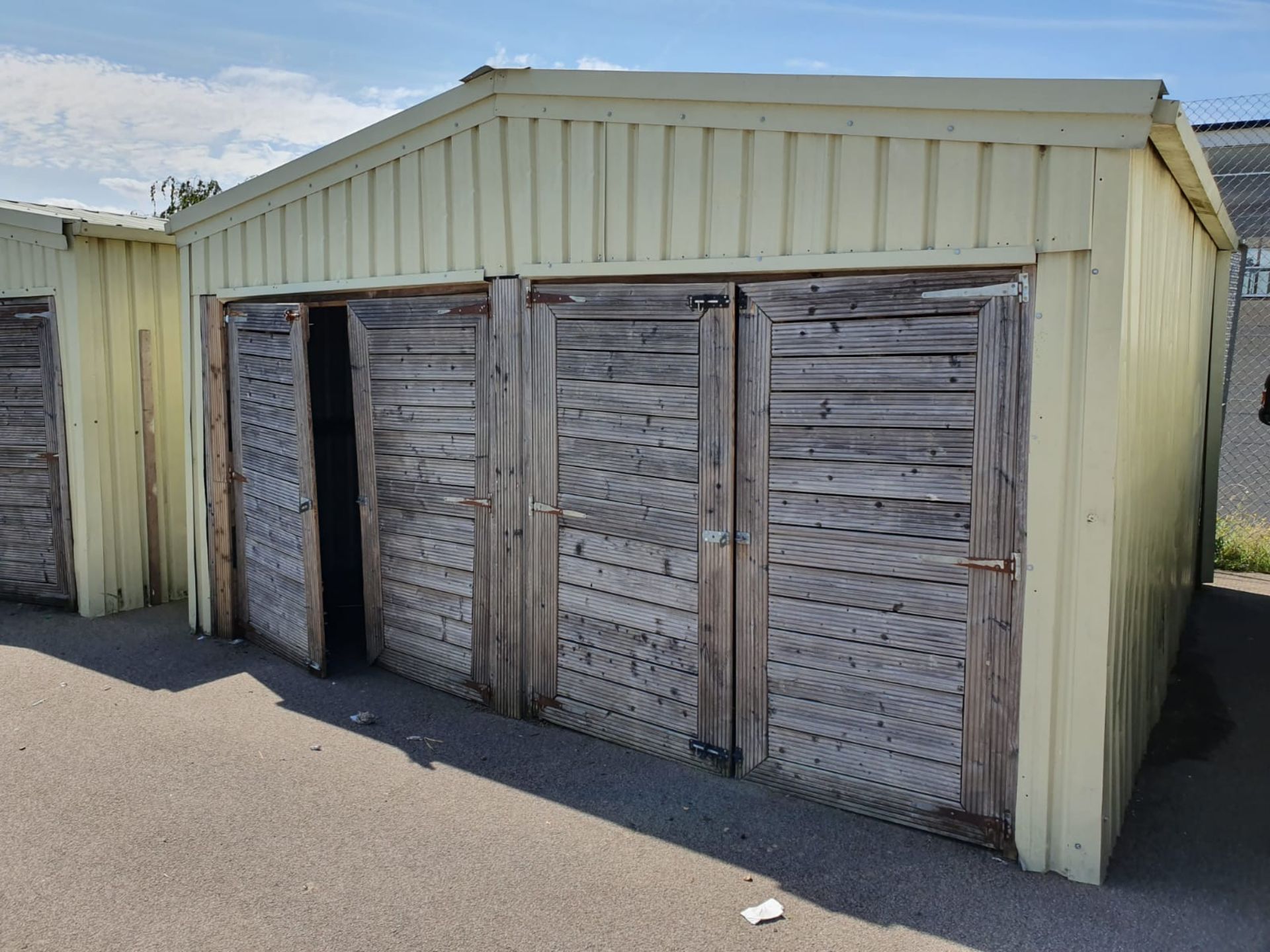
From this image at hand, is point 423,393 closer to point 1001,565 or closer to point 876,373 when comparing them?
point 876,373

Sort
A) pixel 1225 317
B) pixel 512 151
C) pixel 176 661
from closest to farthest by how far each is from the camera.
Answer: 1. pixel 512 151
2. pixel 176 661
3. pixel 1225 317

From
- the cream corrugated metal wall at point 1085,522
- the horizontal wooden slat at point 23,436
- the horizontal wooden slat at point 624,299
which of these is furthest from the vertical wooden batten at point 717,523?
the horizontal wooden slat at point 23,436

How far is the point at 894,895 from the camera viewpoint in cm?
323

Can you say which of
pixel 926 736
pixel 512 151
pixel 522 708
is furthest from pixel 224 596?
pixel 926 736

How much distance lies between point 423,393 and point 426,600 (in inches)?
44.0

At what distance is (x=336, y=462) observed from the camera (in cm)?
710

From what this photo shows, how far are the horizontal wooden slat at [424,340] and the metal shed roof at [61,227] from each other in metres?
2.29

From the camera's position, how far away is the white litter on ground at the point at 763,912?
3107mm

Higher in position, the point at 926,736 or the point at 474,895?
the point at 926,736

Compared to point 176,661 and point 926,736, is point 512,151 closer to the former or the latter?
point 926,736

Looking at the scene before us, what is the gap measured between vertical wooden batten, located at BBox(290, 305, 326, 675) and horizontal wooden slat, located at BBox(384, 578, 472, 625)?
0.38m

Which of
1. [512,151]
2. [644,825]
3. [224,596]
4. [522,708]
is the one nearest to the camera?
[644,825]

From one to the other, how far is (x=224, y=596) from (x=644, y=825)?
3607 mm

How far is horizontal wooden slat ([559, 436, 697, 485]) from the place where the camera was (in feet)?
13.4
